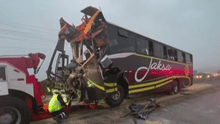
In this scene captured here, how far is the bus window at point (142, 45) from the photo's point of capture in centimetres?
697

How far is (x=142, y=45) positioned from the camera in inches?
285

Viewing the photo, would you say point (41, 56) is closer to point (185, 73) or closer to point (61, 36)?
point (61, 36)

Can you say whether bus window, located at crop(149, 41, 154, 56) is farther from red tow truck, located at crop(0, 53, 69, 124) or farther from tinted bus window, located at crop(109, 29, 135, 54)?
red tow truck, located at crop(0, 53, 69, 124)

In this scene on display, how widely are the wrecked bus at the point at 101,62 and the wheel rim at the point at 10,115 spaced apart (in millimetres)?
1875

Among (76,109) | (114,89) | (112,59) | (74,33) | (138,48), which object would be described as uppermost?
(74,33)

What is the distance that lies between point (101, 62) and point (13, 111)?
3021 mm

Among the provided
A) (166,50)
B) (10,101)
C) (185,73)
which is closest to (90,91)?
(10,101)

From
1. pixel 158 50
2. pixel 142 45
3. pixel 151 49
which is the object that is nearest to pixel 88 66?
pixel 142 45

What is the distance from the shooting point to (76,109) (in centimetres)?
576

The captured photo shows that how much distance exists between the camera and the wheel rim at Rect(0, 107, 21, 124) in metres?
3.21

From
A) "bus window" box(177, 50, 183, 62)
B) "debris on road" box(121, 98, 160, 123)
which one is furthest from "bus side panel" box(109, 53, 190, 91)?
"debris on road" box(121, 98, 160, 123)

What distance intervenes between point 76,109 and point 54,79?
1521 mm

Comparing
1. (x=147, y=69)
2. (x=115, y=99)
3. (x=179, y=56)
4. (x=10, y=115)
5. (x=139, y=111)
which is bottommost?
(x=139, y=111)

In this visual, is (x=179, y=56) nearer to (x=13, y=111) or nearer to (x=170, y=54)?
(x=170, y=54)
